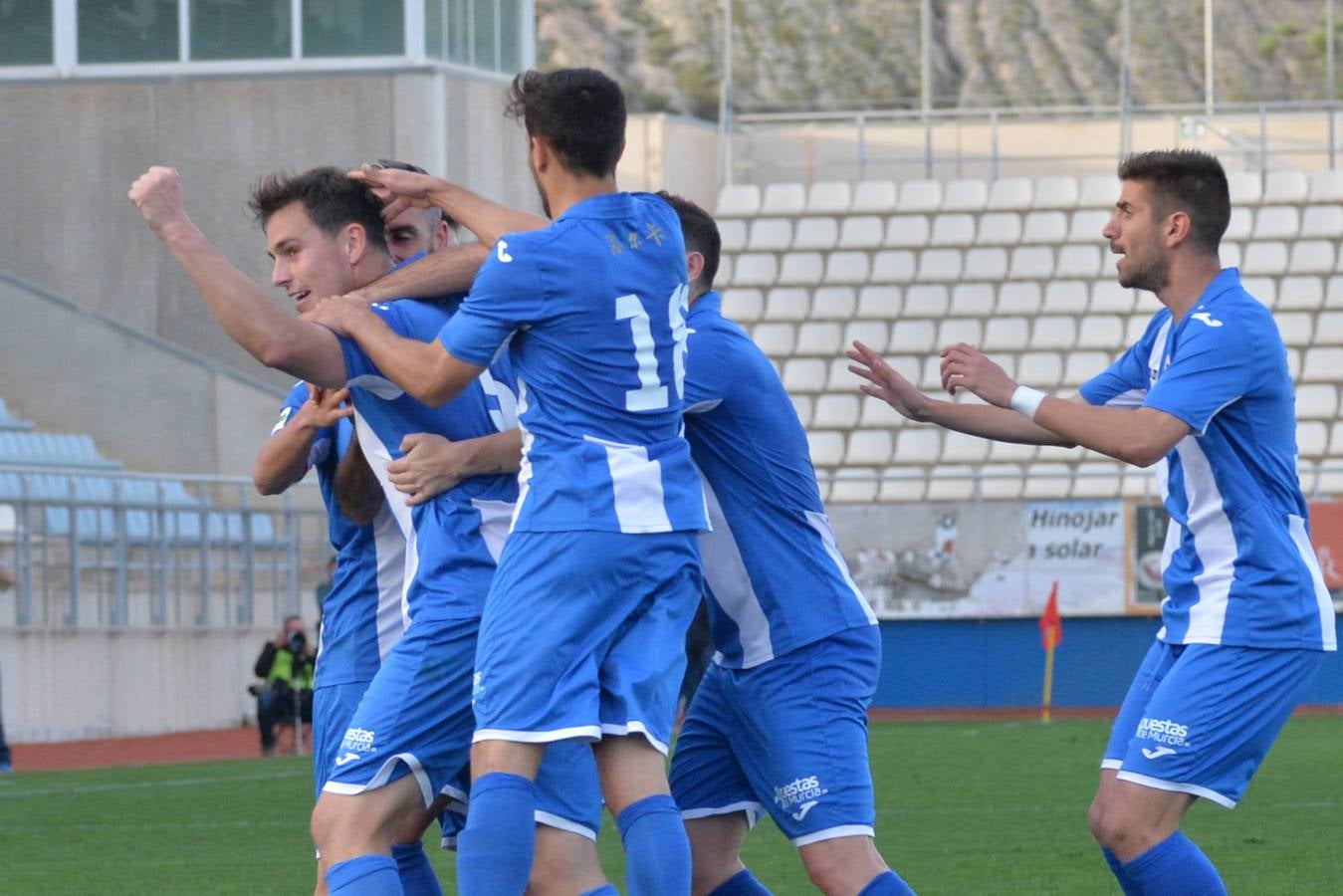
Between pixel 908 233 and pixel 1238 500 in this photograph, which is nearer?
pixel 1238 500

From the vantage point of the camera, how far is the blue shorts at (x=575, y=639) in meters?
4.36

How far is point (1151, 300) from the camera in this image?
27156 millimetres

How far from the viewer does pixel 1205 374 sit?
5.21m

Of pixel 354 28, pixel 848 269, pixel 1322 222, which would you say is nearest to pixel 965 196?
pixel 848 269

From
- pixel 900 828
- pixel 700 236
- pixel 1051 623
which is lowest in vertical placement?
pixel 1051 623

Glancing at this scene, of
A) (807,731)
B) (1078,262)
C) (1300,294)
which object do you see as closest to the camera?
(807,731)

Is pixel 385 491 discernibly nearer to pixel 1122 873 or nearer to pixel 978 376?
pixel 978 376

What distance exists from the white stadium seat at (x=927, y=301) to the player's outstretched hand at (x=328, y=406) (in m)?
23.0

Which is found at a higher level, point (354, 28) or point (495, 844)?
point (354, 28)

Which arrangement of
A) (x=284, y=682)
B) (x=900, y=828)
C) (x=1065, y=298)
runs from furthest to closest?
(x=1065, y=298), (x=284, y=682), (x=900, y=828)

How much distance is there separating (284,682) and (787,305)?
11.8 meters

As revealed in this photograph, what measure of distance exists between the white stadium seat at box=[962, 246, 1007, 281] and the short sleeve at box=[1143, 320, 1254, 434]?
22.9 meters

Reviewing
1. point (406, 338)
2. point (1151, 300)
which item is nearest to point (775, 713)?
point (406, 338)

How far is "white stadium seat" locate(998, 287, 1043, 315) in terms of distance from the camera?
2747 centimetres
